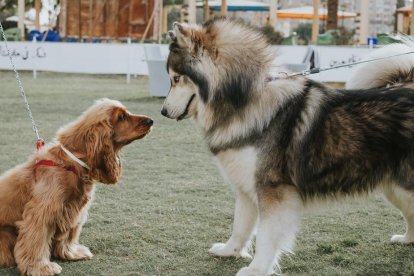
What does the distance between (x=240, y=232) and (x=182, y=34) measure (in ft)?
4.89

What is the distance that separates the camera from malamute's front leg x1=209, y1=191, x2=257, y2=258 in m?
4.24

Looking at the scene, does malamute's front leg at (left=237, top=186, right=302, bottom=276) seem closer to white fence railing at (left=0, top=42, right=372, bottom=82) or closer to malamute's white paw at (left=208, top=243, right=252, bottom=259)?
malamute's white paw at (left=208, top=243, right=252, bottom=259)

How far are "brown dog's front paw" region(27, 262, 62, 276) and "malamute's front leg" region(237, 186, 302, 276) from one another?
3.86 feet

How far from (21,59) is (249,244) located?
57.8 feet

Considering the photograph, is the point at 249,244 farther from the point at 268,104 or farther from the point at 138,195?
the point at 138,195

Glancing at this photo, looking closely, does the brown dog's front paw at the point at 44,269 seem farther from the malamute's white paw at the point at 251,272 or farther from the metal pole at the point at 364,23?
the metal pole at the point at 364,23

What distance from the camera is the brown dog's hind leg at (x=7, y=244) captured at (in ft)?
12.6

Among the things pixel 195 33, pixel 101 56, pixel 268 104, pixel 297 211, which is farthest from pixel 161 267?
pixel 101 56

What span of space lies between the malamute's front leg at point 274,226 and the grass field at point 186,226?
0.74 feet

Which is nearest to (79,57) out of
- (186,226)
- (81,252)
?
(186,226)

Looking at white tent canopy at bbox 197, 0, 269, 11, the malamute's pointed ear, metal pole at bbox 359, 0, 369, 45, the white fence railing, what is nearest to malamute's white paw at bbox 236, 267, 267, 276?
the malamute's pointed ear

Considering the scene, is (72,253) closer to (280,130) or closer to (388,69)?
(280,130)

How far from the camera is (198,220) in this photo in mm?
5051

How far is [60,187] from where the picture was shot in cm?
380
